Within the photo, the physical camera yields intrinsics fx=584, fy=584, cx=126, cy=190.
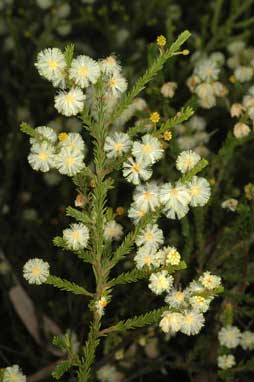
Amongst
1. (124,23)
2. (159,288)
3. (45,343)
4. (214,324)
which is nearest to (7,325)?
(45,343)

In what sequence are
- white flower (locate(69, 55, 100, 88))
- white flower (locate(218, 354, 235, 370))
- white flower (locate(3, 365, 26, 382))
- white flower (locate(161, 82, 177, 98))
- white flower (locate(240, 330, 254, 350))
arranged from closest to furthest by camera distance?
white flower (locate(69, 55, 100, 88))
white flower (locate(3, 365, 26, 382))
white flower (locate(218, 354, 235, 370))
white flower (locate(240, 330, 254, 350))
white flower (locate(161, 82, 177, 98))

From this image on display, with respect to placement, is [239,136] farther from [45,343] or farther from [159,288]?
[45,343]

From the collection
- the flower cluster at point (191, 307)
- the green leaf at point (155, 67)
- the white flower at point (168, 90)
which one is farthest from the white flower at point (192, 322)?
the white flower at point (168, 90)

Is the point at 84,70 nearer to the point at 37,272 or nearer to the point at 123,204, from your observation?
the point at 37,272

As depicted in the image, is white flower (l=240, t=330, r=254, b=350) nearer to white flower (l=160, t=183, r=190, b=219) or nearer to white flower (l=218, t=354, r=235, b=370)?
white flower (l=218, t=354, r=235, b=370)

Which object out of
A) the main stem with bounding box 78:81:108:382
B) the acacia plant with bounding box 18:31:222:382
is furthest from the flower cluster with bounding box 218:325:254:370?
the main stem with bounding box 78:81:108:382

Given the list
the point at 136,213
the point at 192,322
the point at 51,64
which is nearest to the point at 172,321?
the point at 192,322

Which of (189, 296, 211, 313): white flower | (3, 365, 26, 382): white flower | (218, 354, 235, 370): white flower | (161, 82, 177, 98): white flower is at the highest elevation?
(161, 82, 177, 98): white flower
